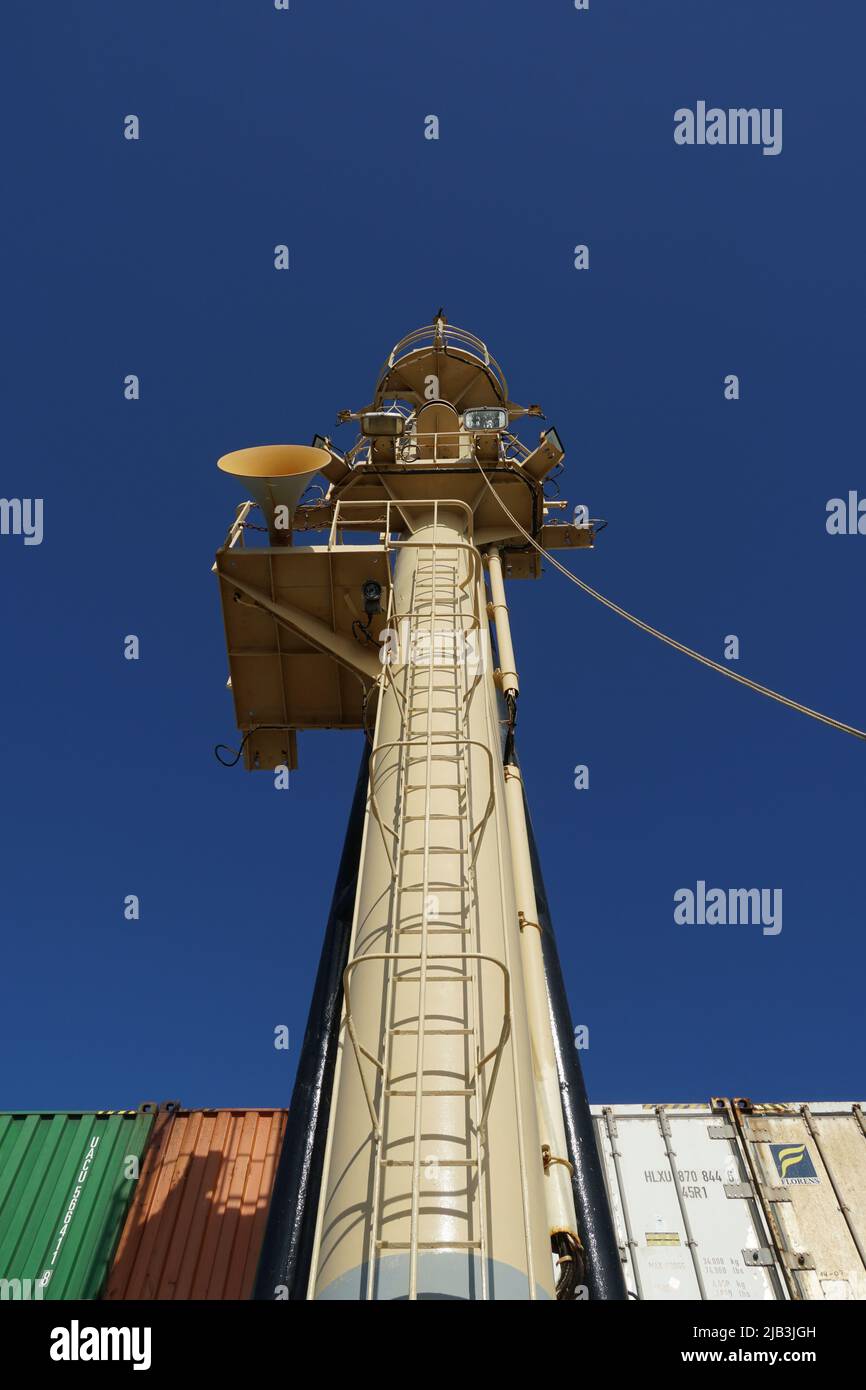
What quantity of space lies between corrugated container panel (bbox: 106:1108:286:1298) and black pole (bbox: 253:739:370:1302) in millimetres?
3836

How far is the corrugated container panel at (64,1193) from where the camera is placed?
9.07 meters

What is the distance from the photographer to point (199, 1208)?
9688 millimetres

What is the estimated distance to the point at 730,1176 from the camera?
384 inches

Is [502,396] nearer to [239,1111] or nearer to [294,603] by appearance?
[294,603]

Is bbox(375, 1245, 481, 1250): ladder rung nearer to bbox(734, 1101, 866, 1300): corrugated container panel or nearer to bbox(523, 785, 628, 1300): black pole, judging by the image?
bbox(523, 785, 628, 1300): black pole

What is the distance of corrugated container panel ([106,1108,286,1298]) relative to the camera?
8.88 meters

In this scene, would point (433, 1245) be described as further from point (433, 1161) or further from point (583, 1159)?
point (583, 1159)
